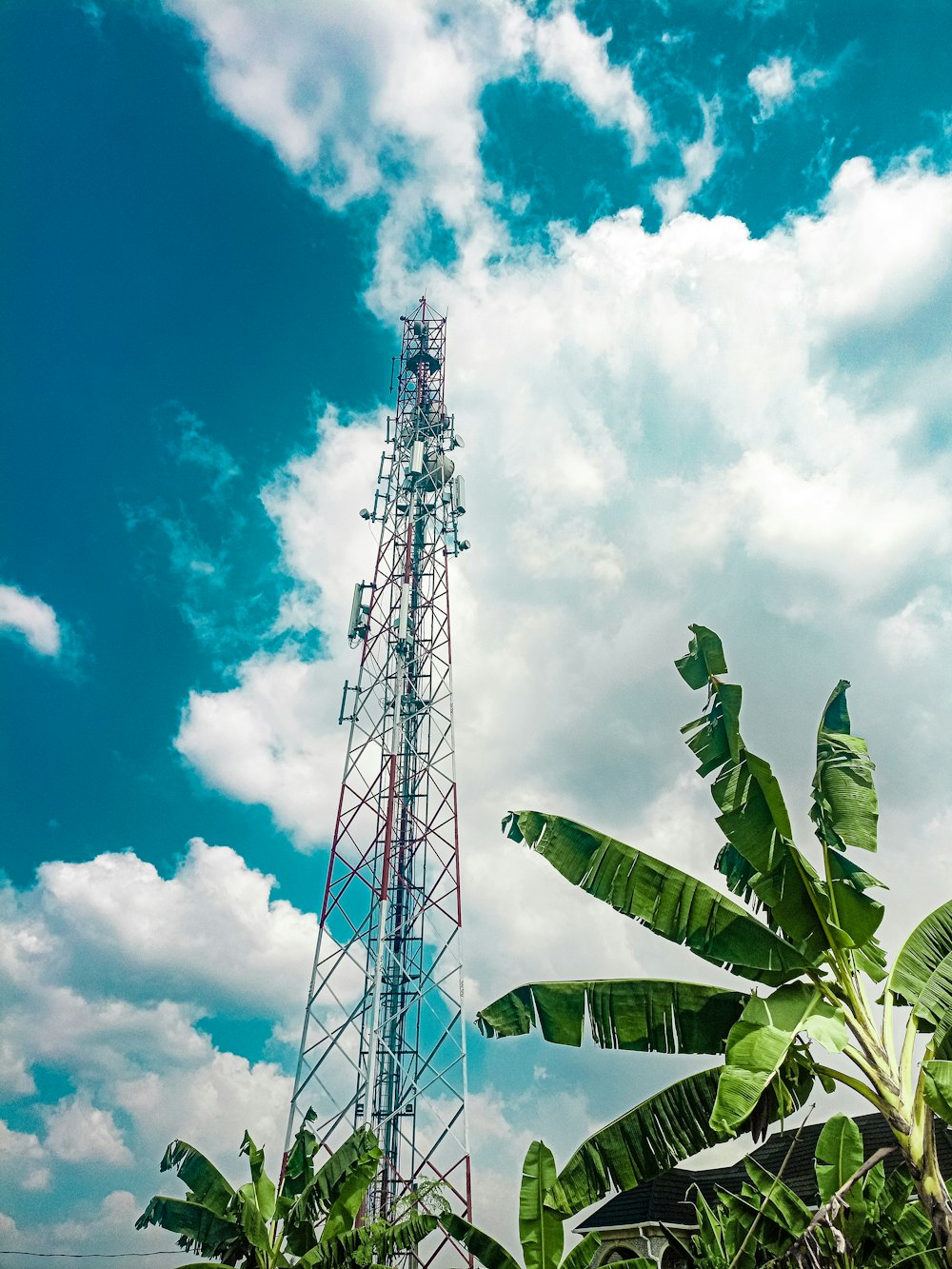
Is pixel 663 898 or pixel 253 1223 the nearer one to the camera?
pixel 663 898

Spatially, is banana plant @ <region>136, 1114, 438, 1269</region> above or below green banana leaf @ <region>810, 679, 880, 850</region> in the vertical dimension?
below

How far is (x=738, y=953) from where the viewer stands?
827cm

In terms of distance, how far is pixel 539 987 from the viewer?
30.7 feet

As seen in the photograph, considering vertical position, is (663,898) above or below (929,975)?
above

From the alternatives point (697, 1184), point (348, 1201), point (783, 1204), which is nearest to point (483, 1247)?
point (348, 1201)

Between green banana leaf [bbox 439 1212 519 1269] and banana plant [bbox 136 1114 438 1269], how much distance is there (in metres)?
→ 2.11

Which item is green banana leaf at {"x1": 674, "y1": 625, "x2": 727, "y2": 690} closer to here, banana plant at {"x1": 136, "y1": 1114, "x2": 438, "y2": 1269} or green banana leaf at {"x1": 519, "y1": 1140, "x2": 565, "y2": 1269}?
green banana leaf at {"x1": 519, "y1": 1140, "x2": 565, "y2": 1269}

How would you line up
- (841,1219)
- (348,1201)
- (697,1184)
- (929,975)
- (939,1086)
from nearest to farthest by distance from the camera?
(939,1086), (929,975), (841,1219), (348,1201), (697,1184)

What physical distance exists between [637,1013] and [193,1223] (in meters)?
10.7

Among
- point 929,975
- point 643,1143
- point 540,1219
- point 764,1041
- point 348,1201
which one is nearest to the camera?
point 764,1041

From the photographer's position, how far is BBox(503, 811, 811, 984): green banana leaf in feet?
27.0

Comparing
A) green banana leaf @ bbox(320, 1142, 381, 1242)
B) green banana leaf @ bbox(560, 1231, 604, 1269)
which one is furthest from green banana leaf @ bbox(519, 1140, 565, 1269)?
green banana leaf @ bbox(320, 1142, 381, 1242)

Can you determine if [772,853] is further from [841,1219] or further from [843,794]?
[841,1219]

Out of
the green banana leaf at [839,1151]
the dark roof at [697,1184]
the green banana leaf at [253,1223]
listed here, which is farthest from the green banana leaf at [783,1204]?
the dark roof at [697,1184]
